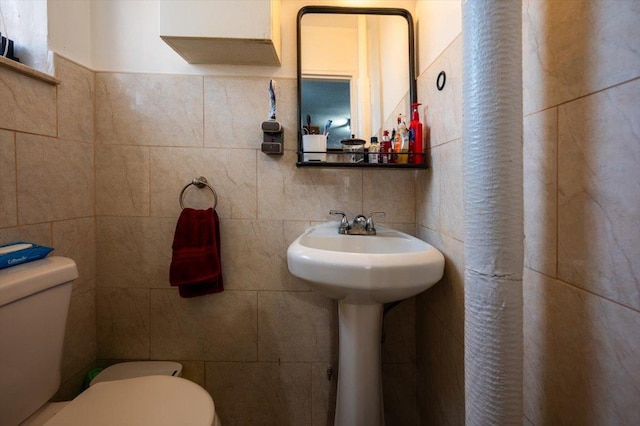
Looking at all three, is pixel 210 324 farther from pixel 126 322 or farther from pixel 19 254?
pixel 19 254

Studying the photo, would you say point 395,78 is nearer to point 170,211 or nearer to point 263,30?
point 263,30

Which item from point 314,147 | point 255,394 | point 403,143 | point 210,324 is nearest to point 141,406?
point 210,324

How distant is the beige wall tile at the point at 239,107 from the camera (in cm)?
126

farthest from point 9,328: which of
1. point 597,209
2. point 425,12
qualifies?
point 425,12

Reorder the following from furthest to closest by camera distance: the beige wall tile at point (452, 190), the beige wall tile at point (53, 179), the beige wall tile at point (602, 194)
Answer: the beige wall tile at point (53, 179) < the beige wall tile at point (452, 190) < the beige wall tile at point (602, 194)

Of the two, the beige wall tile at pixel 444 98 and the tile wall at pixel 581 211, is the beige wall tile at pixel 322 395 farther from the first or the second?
the beige wall tile at pixel 444 98

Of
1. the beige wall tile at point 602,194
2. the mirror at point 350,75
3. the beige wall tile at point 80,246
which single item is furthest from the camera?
the mirror at point 350,75

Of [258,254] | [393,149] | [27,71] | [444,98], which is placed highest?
[27,71]

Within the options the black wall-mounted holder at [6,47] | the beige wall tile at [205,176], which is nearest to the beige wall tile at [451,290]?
the beige wall tile at [205,176]

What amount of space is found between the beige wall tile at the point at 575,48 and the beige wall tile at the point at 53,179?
1.54 m

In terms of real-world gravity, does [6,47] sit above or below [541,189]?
above

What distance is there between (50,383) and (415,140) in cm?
148

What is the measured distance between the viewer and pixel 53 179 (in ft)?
3.52

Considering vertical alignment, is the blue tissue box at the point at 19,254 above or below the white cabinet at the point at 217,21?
below
